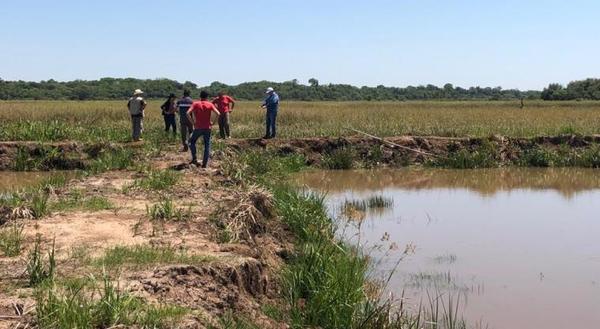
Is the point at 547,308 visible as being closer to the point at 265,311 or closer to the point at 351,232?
the point at 265,311

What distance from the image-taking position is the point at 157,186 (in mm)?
9914

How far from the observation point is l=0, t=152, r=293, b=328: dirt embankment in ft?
16.9

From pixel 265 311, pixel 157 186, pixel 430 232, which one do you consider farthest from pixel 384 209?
pixel 265 311

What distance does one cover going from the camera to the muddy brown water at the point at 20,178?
546 inches

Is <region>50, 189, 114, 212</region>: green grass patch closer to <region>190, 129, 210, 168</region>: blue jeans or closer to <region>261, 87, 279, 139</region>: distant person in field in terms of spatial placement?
<region>190, 129, 210, 168</region>: blue jeans

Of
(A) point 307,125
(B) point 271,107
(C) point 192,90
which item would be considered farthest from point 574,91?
(B) point 271,107

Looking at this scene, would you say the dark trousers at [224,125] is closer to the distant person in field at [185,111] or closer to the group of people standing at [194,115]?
the group of people standing at [194,115]

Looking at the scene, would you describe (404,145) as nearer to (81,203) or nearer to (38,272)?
(81,203)

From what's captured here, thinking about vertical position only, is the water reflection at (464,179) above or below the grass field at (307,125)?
below

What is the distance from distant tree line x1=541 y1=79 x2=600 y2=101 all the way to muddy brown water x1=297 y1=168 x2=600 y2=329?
163 ft

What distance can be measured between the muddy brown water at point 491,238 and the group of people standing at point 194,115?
8.68ft

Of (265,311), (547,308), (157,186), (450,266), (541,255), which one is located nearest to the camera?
(265,311)

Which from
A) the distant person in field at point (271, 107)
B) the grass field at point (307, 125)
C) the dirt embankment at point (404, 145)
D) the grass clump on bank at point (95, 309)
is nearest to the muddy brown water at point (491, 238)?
the dirt embankment at point (404, 145)

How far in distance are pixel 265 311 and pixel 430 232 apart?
557 cm
